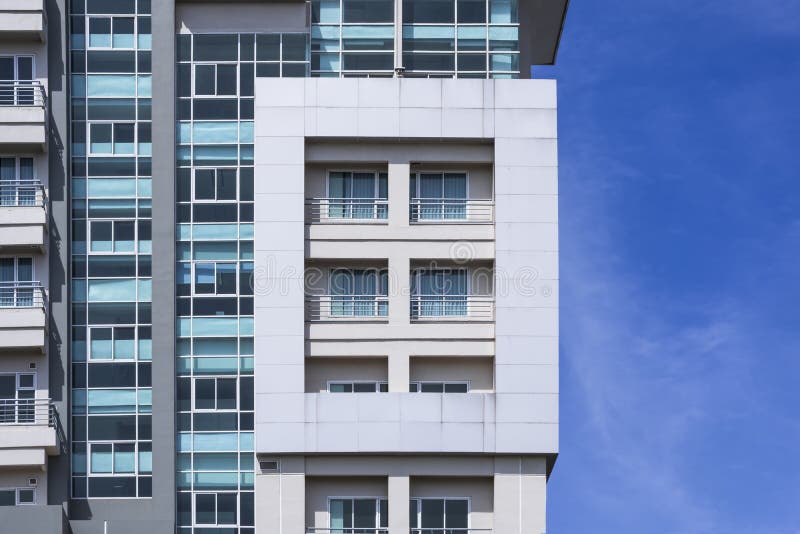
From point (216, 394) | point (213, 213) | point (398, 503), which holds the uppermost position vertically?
point (213, 213)

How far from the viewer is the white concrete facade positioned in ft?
140

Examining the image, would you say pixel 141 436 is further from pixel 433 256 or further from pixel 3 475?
pixel 433 256

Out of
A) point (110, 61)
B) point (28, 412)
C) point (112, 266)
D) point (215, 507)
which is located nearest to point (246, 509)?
point (215, 507)

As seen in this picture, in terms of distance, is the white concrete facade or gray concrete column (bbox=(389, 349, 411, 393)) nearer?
the white concrete facade

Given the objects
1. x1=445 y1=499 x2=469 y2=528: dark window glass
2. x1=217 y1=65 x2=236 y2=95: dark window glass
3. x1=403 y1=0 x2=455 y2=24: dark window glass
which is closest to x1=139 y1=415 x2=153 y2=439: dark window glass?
x1=445 y1=499 x2=469 y2=528: dark window glass

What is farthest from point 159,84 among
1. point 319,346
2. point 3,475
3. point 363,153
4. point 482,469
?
point 482,469

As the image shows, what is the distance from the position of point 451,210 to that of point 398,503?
9.66 meters

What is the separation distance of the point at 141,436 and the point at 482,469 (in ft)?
35.4

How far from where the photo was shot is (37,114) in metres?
43.7

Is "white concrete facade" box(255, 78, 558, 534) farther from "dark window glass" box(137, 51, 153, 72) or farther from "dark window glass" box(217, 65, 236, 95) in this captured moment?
"dark window glass" box(137, 51, 153, 72)

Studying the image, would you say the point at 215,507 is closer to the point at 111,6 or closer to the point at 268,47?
the point at 268,47

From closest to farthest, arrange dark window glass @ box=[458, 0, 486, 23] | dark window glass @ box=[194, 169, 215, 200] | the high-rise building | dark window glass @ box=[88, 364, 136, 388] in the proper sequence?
the high-rise building → dark window glass @ box=[88, 364, 136, 388] → dark window glass @ box=[194, 169, 215, 200] → dark window glass @ box=[458, 0, 486, 23]

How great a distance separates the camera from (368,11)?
151ft

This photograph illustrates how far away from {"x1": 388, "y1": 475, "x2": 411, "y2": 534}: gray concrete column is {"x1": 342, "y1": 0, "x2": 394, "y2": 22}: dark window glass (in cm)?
1514
